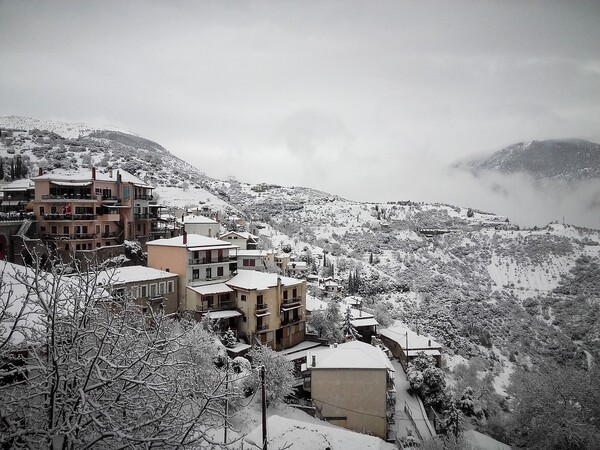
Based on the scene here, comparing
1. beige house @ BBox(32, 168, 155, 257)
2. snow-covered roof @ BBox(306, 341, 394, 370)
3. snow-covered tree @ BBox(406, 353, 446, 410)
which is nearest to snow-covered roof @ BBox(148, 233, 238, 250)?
beige house @ BBox(32, 168, 155, 257)

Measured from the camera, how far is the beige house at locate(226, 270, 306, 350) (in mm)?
22969

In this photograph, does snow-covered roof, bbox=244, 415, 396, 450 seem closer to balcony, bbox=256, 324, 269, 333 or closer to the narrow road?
the narrow road

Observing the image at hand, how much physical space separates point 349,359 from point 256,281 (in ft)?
26.4

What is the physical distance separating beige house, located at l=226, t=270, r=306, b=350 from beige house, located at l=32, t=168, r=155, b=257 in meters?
10.3

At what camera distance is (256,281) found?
2439 cm

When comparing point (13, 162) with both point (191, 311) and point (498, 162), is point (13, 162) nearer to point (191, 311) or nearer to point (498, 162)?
point (191, 311)

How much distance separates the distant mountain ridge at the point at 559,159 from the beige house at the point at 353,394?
68.1ft

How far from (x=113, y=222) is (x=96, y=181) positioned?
10.7 ft

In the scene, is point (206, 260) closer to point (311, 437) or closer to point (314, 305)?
point (314, 305)

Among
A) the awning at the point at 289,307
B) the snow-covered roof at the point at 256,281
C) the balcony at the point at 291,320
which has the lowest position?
the balcony at the point at 291,320

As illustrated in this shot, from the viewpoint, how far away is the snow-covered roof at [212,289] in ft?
74.0

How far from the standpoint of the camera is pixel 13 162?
44500mm

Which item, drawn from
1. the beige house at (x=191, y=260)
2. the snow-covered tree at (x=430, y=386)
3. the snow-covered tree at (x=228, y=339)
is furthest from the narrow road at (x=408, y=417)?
the beige house at (x=191, y=260)

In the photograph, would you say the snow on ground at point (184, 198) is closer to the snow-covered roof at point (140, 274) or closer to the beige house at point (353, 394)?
the snow-covered roof at point (140, 274)
